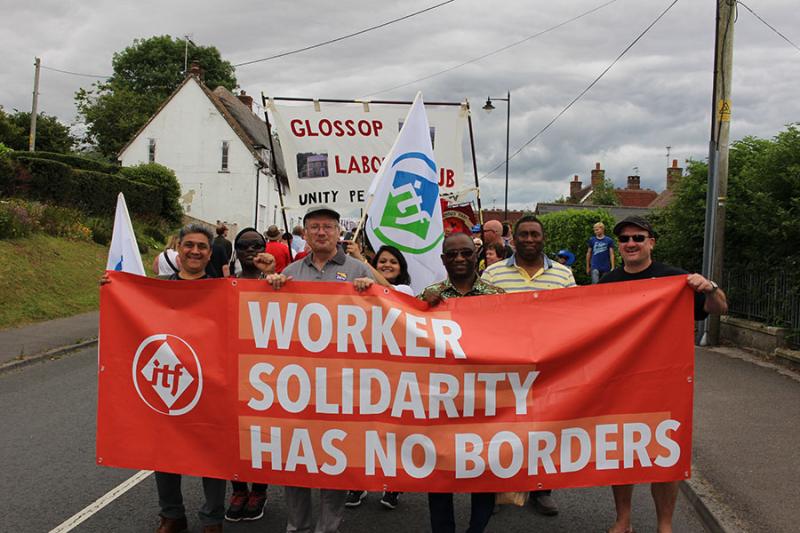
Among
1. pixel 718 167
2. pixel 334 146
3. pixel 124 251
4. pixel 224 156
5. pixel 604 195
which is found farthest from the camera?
pixel 604 195

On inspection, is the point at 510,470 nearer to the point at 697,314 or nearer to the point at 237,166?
the point at 697,314

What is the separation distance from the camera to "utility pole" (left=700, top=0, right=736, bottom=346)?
1191 centimetres

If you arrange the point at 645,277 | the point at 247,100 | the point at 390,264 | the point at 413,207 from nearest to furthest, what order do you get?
1. the point at 645,277
2. the point at 390,264
3. the point at 413,207
4. the point at 247,100

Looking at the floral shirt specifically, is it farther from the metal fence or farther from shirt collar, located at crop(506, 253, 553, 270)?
the metal fence

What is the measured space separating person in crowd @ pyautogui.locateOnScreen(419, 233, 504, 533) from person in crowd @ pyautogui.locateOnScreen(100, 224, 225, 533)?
1.26 m

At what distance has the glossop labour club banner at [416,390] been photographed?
4168 millimetres

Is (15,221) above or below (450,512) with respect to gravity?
above

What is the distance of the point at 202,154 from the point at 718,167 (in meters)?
37.2

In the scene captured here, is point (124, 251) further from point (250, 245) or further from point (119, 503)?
point (119, 503)

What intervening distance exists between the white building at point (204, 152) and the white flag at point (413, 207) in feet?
128

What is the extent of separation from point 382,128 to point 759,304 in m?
7.01

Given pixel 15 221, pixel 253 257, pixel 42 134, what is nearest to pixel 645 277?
pixel 253 257

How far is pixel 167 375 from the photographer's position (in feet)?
14.7

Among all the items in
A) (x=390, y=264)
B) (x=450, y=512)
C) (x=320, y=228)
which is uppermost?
(x=320, y=228)
